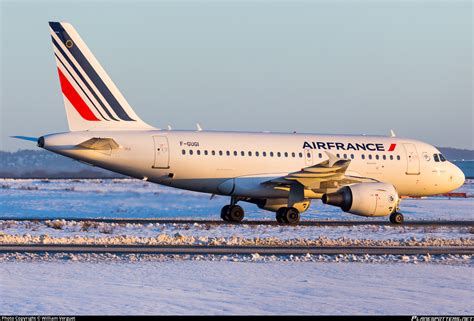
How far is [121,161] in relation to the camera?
32.1 metres

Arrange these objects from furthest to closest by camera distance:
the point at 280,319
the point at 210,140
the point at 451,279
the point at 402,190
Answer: the point at 402,190 < the point at 210,140 < the point at 451,279 < the point at 280,319

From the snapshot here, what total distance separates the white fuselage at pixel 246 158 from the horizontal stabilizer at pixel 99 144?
15cm

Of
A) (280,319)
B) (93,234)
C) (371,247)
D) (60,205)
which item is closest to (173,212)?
(60,205)

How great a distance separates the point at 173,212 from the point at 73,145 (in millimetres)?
13145

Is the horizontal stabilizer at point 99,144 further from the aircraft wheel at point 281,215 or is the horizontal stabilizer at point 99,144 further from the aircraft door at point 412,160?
the aircraft door at point 412,160

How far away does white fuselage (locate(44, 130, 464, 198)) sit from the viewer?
32.2m

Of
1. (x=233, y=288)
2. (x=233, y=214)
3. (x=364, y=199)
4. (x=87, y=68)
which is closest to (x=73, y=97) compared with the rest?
(x=87, y=68)

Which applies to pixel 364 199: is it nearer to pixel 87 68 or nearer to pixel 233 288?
pixel 87 68

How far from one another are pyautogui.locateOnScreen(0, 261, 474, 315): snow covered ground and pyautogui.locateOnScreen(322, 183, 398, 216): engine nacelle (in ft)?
42.4

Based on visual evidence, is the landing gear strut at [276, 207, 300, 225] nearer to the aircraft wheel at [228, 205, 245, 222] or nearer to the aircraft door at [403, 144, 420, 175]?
the aircraft wheel at [228, 205, 245, 222]

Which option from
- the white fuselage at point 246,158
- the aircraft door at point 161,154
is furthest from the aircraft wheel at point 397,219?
the aircraft door at point 161,154

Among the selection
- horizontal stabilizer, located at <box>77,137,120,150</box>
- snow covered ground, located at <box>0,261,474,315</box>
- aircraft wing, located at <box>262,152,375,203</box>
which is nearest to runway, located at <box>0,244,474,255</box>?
snow covered ground, located at <box>0,261,474,315</box>

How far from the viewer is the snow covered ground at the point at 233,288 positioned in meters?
13.7

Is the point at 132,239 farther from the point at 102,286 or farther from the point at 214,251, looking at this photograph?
the point at 102,286
